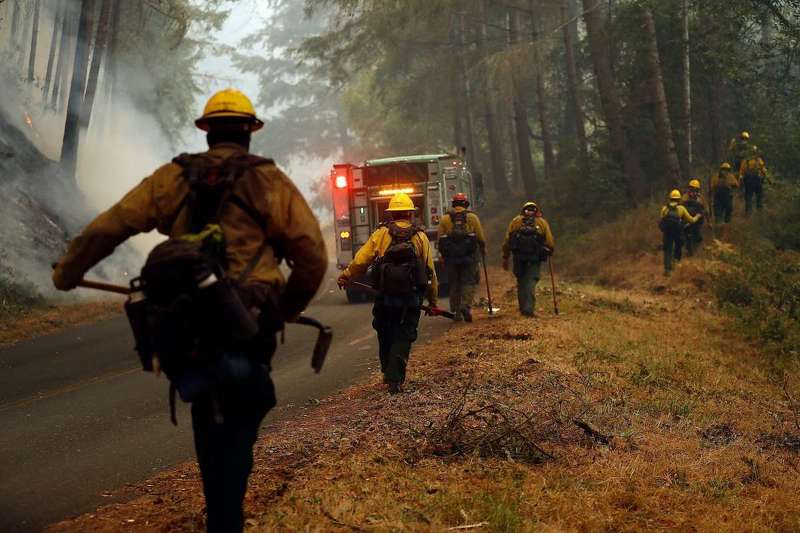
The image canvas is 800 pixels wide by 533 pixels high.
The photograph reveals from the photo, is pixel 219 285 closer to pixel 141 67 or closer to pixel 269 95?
pixel 141 67

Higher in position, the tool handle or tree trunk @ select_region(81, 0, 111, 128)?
tree trunk @ select_region(81, 0, 111, 128)

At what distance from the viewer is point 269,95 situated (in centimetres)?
6381

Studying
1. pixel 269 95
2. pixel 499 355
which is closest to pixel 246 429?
pixel 499 355

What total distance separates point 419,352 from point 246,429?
752cm

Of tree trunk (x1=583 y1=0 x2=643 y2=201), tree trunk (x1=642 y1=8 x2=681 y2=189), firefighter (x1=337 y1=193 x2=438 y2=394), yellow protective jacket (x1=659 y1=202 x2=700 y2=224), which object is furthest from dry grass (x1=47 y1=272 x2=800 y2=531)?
tree trunk (x1=583 y1=0 x2=643 y2=201)


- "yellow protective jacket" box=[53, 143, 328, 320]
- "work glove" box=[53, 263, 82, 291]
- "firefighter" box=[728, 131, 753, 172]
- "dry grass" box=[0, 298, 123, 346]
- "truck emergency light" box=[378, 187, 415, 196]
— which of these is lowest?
"dry grass" box=[0, 298, 123, 346]

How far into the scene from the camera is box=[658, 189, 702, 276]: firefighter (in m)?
18.5

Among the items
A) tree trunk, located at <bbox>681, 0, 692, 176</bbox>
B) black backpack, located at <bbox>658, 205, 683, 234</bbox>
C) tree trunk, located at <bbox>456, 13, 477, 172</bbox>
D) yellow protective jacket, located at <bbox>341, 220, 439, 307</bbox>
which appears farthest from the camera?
tree trunk, located at <bbox>456, 13, 477, 172</bbox>

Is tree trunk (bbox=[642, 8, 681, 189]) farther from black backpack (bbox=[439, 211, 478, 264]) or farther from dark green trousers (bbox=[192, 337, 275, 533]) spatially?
dark green trousers (bbox=[192, 337, 275, 533])

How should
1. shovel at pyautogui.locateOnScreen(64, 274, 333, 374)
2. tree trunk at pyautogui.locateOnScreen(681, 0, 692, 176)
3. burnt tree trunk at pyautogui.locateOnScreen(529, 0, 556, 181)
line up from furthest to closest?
burnt tree trunk at pyautogui.locateOnScreen(529, 0, 556, 181), tree trunk at pyautogui.locateOnScreen(681, 0, 692, 176), shovel at pyautogui.locateOnScreen(64, 274, 333, 374)

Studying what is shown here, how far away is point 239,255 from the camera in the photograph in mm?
3561

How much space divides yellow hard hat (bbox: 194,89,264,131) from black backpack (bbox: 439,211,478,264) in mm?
9031

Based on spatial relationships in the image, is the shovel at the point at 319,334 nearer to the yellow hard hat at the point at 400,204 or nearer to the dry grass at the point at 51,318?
the yellow hard hat at the point at 400,204

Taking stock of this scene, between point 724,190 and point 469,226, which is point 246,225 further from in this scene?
point 724,190
